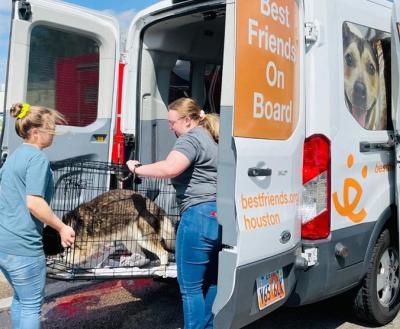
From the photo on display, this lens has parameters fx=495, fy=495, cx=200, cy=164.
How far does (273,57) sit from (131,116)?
6.54ft

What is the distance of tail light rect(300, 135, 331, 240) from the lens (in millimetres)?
3221

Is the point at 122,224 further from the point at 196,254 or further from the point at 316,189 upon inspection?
the point at 316,189

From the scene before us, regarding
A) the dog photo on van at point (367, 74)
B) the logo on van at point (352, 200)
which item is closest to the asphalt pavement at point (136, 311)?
the logo on van at point (352, 200)

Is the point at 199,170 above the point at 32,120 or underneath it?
underneath

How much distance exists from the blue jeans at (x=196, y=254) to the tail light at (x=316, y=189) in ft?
2.00

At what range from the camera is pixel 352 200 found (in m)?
3.51

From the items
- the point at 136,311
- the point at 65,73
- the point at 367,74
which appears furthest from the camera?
the point at 136,311

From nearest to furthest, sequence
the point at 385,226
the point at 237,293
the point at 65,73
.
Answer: the point at 237,293, the point at 385,226, the point at 65,73

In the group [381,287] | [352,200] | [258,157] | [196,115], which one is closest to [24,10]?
[196,115]

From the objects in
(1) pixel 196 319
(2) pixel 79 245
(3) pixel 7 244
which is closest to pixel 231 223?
(1) pixel 196 319

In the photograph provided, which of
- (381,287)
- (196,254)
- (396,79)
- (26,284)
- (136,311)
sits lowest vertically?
(136,311)

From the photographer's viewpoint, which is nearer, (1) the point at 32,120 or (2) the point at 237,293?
(2) the point at 237,293

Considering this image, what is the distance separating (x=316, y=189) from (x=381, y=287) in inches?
54.0

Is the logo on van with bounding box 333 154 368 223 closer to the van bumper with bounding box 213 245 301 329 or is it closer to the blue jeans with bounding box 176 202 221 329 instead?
the van bumper with bounding box 213 245 301 329
